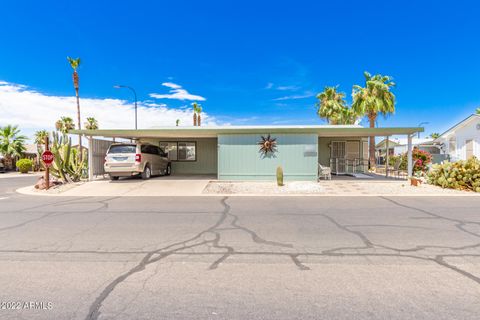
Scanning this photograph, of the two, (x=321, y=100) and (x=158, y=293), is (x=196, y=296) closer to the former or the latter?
(x=158, y=293)

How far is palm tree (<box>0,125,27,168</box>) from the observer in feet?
87.9

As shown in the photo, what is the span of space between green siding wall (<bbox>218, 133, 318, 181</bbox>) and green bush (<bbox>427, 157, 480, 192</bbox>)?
5.74 meters

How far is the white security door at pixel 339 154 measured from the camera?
1764 centimetres

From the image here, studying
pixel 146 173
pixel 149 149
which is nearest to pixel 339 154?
pixel 149 149

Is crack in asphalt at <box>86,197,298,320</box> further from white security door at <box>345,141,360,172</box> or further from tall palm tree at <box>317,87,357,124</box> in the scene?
tall palm tree at <box>317,87,357,124</box>

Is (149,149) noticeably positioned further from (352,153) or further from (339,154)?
(352,153)

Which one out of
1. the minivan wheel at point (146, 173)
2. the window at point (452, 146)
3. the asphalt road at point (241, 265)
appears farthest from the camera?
the window at point (452, 146)

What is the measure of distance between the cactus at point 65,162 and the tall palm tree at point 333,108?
2876cm

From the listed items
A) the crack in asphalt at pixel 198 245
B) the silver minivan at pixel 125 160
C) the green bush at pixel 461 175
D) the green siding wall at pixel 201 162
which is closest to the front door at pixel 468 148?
the green bush at pixel 461 175

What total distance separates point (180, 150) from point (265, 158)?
294 inches

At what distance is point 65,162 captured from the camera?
13.3 metres

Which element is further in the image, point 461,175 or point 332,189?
point 332,189

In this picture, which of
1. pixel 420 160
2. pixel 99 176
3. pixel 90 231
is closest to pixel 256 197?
pixel 90 231

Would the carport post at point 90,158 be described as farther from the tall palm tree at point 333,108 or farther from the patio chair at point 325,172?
the tall palm tree at point 333,108
